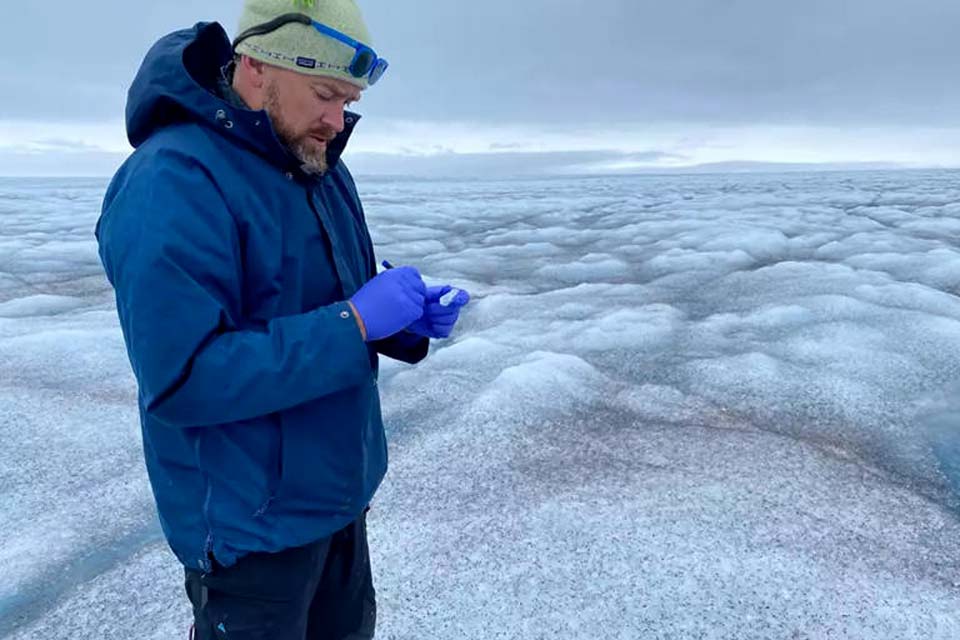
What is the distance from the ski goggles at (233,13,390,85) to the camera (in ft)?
4.40

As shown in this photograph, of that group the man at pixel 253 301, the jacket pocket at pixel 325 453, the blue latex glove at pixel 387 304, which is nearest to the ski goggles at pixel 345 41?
the man at pixel 253 301

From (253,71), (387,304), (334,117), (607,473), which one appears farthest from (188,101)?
(607,473)

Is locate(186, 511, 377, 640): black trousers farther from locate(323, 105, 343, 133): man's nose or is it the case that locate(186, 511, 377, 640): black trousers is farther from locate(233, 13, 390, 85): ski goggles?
locate(233, 13, 390, 85): ski goggles

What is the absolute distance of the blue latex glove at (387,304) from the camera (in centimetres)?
132

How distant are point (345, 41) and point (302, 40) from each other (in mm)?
93

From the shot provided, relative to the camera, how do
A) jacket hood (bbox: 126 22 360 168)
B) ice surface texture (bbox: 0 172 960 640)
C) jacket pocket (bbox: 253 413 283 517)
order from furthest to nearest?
ice surface texture (bbox: 0 172 960 640) → jacket pocket (bbox: 253 413 283 517) → jacket hood (bbox: 126 22 360 168)

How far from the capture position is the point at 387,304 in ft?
4.36

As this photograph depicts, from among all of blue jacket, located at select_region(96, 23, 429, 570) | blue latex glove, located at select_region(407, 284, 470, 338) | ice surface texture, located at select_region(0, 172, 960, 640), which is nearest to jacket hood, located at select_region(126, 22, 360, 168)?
blue jacket, located at select_region(96, 23, 429, 570)

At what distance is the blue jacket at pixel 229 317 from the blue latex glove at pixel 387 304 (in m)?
0.04

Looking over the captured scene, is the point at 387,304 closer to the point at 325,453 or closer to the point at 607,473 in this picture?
the point at 325,453

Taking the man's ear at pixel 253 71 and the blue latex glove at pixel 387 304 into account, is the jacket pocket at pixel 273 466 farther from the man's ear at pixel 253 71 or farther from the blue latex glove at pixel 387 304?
the man's ear at pixel 253 71

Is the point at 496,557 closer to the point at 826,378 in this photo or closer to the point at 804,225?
the point at 826,378

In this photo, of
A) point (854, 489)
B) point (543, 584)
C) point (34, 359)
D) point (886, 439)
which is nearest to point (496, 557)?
point (543, 584)

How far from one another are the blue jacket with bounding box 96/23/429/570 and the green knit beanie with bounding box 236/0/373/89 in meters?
0.12
